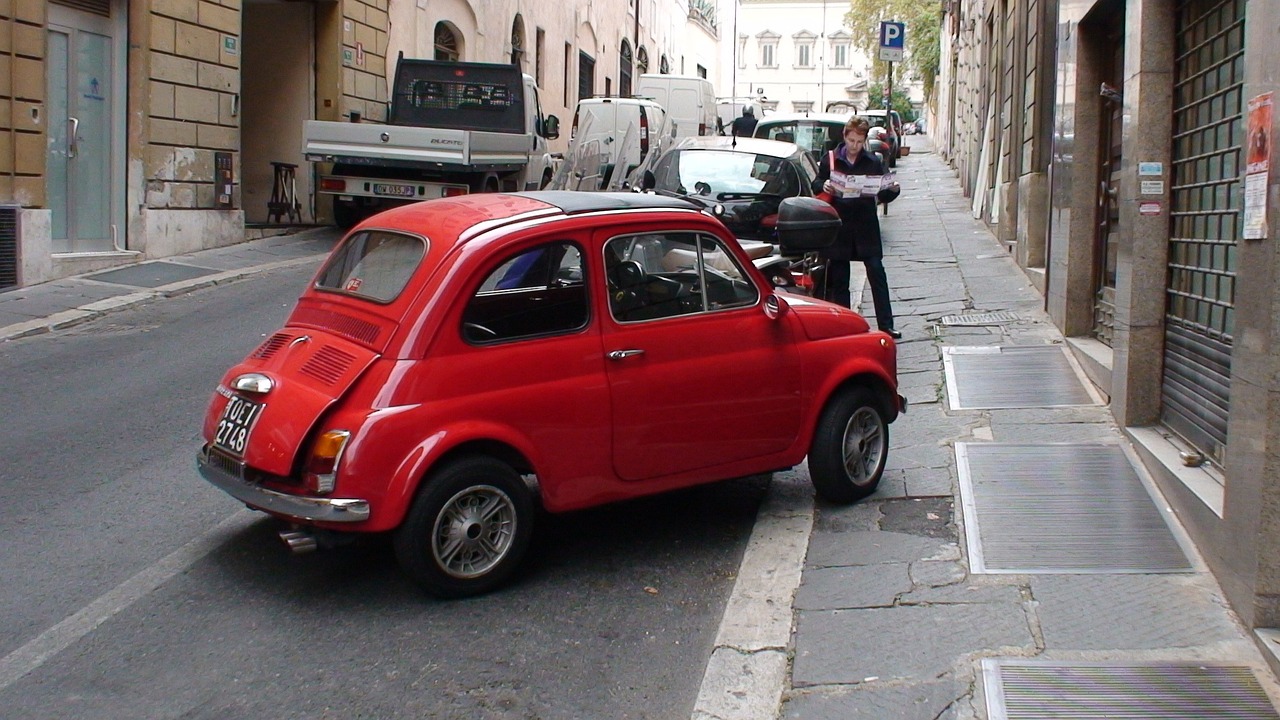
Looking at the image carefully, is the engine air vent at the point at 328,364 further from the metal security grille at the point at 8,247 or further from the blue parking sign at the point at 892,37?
the blue parking sign at the point at 892,37

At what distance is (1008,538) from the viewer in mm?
5738

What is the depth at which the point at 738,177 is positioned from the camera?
13383mm

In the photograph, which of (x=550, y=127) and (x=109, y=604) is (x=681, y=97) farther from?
(x=109, y=604)

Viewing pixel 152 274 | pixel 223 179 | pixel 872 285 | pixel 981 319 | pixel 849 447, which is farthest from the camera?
pixel 223 179

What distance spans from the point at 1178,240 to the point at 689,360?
295 centimetres

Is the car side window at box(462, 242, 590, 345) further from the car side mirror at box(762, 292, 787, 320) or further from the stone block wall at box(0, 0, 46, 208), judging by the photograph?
the stone block wall at box(0, 0, 46, 208)

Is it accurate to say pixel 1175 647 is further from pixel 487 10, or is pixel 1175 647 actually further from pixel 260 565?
pixel 487 10

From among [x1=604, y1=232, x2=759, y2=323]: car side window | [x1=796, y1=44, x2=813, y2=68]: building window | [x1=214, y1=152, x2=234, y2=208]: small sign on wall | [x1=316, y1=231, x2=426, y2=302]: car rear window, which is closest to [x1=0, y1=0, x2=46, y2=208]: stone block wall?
[x1=214, y1=152, x2=234, y2=208]: small sign on wall

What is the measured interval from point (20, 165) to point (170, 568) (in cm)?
940

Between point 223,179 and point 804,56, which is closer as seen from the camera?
point 223,179

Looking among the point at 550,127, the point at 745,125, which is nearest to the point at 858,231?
the point at 550,127

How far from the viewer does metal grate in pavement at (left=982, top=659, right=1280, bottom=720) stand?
411 cm

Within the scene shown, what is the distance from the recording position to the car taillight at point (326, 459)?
188 inches

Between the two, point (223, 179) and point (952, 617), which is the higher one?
point (223, 179)
